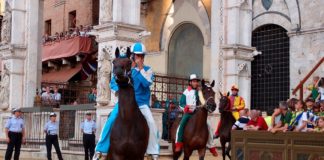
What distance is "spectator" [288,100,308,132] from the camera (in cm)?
1162

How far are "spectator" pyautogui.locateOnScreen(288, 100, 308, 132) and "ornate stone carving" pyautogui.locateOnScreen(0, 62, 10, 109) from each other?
15.1 metres

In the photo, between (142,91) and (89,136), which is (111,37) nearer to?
(89,136)

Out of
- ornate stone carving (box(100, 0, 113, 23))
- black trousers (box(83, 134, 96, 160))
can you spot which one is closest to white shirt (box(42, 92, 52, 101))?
ornate stone carving (box(100, 0, 113, 23))

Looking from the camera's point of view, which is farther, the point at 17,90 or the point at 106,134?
the point at 17,90

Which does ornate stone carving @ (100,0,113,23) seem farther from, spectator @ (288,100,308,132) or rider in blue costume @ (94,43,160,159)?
rider in blue costume @ (94,43,160,159)

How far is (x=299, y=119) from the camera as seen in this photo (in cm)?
1218

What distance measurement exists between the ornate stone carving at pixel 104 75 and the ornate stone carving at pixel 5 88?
706 centimetres

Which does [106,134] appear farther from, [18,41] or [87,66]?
[87,66]

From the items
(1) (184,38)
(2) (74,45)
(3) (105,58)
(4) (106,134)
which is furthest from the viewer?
(2) (74,45)

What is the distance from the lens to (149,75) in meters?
9.52

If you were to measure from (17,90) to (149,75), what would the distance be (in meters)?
16.1

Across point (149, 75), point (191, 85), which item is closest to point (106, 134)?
point (149, 75)

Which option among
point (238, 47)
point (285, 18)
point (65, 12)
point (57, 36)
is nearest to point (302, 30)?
point (285, 18)

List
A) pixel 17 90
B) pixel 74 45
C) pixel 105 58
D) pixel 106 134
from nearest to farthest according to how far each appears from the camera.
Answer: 1. pixel 106 134
2. pixel 105 58
3. pixel 17 90
4. pixel 74 45
